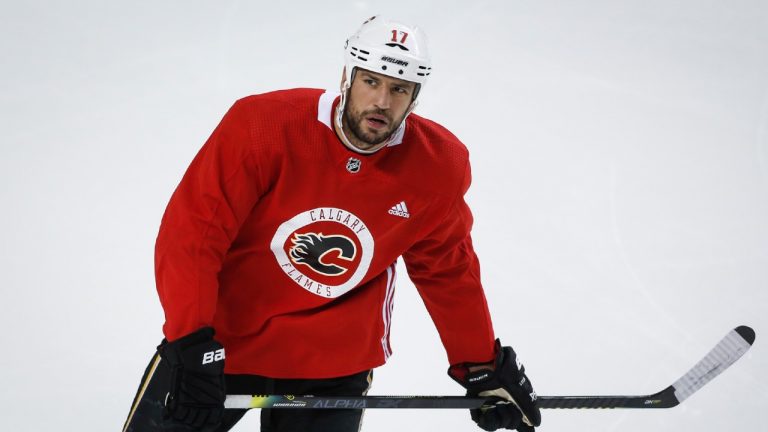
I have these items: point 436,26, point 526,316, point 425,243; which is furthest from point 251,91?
point 425,243

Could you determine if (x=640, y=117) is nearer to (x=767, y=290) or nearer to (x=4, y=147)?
(x=767, y=290)

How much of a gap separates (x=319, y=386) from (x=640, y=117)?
2.61 m

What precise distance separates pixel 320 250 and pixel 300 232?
7 centimetres

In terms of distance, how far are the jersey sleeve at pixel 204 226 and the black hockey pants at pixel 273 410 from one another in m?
0.20

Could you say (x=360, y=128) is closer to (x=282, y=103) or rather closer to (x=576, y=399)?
(x=282, y=103)

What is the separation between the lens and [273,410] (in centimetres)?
231

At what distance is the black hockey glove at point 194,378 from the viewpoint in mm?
1966

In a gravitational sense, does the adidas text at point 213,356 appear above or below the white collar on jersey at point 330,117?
below

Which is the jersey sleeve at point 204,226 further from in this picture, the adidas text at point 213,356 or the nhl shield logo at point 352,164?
the nhl shield logo at point 352,164

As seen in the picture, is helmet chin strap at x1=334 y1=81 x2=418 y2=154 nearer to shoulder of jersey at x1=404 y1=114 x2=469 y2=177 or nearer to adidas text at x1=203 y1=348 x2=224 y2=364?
shoulder of jersey at x1=404 y1=114 x2=469 y2=177

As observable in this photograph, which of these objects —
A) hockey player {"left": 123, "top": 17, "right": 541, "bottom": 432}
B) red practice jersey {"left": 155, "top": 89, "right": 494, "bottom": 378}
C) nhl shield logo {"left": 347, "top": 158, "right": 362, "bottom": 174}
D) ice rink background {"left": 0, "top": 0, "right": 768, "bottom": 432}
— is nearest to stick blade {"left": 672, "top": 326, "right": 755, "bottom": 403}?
ice rink background {"left": 0, "top": 0, "right": 768, "bottom": 432}

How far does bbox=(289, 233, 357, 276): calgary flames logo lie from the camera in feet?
7.07

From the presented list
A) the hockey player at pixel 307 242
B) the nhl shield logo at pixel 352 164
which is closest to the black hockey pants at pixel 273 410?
the hockey player at pixel 307 242

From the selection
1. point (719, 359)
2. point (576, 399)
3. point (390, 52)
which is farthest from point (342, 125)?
point (719, 359)
